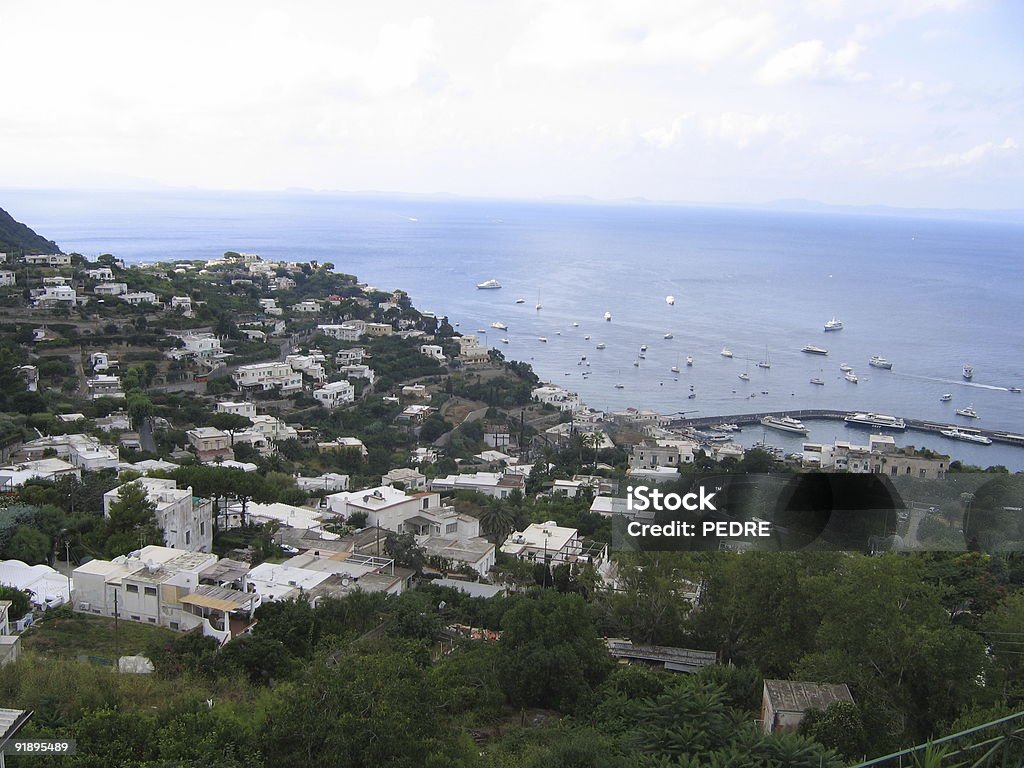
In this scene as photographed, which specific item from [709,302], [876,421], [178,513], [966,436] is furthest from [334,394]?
[709,302]

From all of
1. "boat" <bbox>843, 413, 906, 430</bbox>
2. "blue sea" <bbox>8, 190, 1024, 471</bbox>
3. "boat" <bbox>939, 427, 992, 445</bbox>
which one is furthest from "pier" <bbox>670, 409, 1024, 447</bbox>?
"blue sea" <bbox>8, 190, 1024, 471</bbox>

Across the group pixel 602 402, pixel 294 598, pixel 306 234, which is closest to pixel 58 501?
pixel 294 598

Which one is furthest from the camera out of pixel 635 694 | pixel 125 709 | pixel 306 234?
pixel 306 234

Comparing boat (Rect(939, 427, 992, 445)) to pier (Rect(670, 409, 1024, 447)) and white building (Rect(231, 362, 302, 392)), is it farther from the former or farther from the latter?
white building (Rect(231, 362, 302, 392))

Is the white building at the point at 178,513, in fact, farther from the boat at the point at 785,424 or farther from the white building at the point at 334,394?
the boat at the point at 785,424

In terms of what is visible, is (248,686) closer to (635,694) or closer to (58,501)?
(635,694)
